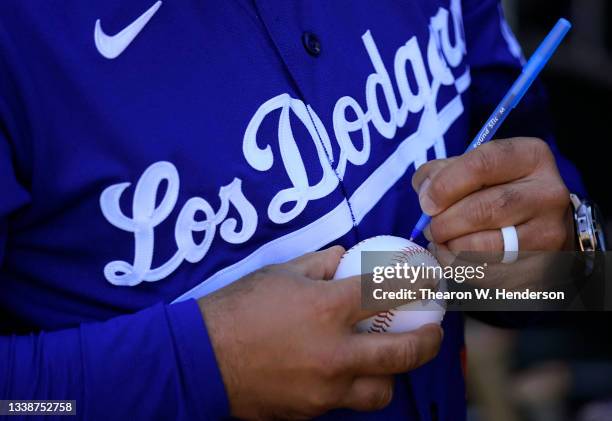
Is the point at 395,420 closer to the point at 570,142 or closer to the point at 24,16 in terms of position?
the point at 24,16

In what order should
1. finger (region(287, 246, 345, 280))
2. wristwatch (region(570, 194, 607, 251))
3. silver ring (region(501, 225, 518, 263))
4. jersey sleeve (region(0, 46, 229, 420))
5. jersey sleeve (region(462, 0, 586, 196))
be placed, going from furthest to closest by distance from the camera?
jersey sleeve (region(462, 0, 586, 196))
wristwatch (region(570, 194, 607, 251))
silver ring (region(501, 225, 518, 263))
finger (region(287, 246, 345, 280))
jersey sleeve (region(0, 46, 229, 420))

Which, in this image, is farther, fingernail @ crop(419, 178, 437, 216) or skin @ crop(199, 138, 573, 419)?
fingernail @ crop(419, 178, 437, 216)

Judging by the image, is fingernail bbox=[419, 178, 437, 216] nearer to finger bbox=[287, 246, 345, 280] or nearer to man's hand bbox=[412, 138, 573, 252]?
man's hand bbox=[412, 138, 573, 252]

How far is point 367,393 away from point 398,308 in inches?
5.6

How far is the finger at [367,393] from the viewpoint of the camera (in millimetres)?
1192

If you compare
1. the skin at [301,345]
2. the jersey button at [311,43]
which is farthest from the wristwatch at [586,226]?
the jersey button at [311,43]

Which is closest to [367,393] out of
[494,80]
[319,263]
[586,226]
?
[319,263]

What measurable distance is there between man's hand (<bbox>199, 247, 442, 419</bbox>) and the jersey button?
0.44m

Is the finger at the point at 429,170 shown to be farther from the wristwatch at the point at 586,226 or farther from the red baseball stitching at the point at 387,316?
the wristwatch at the point at 586,226

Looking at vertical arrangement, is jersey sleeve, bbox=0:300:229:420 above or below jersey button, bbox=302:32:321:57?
below

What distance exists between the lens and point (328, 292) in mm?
1159

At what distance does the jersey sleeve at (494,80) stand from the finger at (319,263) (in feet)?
2.25

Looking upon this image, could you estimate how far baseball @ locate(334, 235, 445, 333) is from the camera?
126 cm

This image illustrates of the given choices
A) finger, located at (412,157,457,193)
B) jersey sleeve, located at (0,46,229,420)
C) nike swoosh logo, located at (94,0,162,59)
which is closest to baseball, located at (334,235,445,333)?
finger, located at (412,157,457,193)
